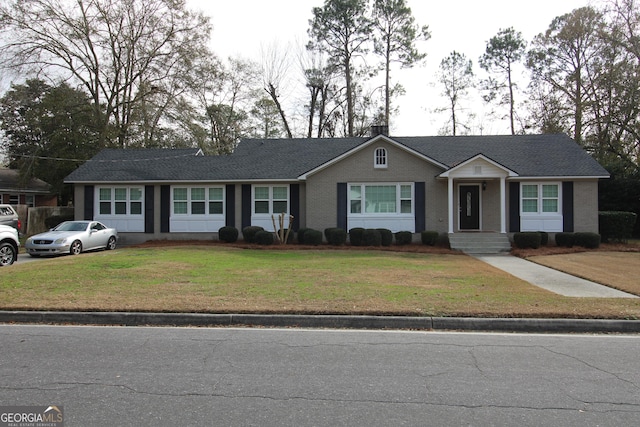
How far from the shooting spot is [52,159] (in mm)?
33812

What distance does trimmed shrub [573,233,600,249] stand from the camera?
19328mm

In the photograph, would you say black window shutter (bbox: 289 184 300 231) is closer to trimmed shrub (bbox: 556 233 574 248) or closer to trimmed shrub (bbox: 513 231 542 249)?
trimmed shrub (bbox: 513 231 542 249)

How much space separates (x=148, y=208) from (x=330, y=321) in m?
17.9

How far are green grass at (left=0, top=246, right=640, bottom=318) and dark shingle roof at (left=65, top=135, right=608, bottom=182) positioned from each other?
8376 mm

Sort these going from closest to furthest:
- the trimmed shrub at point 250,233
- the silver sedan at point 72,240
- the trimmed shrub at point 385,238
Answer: the silver sedan at point 72,240
the trimmed shrub at point 385,238
the trimmed shrub at point 250,233

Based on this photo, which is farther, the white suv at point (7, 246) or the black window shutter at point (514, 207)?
the black window shutter at point (514, 207)

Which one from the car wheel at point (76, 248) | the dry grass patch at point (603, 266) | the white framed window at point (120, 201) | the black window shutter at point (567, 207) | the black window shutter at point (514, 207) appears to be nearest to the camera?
the dry grass patch at point (603, 266)

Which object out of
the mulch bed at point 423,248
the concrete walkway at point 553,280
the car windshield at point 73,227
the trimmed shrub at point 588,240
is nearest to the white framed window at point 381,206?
the mulch bed at point 423,248

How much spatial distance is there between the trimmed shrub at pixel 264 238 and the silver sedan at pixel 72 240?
6.70m

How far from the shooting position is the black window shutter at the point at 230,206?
2228 centimetres

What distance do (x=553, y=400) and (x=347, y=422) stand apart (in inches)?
80.4

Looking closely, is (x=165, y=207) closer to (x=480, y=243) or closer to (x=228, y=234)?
(x=228, y=234)

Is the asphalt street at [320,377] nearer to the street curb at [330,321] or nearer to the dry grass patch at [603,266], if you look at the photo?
the street curb at [330,321]

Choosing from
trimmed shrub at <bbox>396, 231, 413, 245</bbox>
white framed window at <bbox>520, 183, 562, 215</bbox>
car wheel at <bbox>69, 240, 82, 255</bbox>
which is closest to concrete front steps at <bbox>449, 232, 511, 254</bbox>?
trimmed shrub at <bbox>396, 231, 413, 245</bbox>
